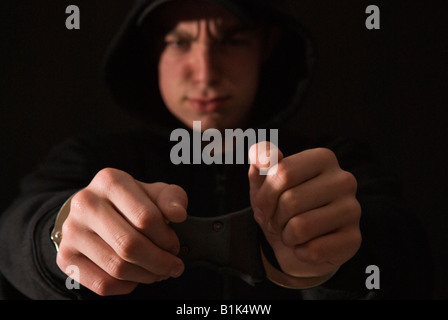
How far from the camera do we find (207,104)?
1.55ft

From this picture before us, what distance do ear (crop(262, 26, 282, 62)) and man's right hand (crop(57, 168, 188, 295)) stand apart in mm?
322

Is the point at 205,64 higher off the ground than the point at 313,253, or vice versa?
the point at 205,64

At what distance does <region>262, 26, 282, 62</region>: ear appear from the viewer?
526 mm

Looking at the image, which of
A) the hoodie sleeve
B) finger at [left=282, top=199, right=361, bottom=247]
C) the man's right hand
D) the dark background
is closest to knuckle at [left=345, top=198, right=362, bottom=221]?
finger at [left=282, top=199, right=361, bottom=247]

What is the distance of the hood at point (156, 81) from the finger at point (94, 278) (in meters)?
0.26

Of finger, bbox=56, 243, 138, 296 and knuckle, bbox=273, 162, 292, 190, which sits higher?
knuckle, bbox=273, 162, 292, 190

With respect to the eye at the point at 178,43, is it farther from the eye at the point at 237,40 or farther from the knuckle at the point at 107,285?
the knuckle at the point at 107,285

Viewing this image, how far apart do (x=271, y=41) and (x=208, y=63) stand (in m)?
0.13

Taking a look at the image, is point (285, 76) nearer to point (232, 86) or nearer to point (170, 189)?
point (232, 86)

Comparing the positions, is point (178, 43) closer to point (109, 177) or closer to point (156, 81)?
point (156, 81)

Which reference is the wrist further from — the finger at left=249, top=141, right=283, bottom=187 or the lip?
the lip

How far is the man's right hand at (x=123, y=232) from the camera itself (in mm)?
250

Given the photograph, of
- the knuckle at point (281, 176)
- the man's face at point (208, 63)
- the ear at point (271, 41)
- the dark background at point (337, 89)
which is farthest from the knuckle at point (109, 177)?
the dark background at point (337, 89)

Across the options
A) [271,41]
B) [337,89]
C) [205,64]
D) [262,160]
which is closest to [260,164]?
[262,160]
